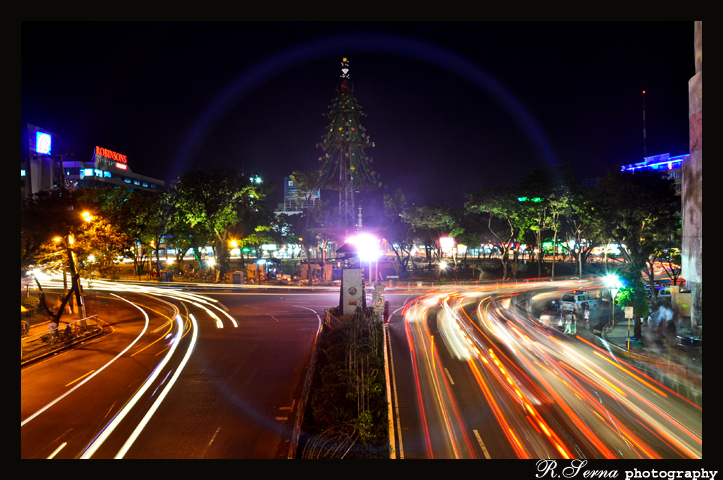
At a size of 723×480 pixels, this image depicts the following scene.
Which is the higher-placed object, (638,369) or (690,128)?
(690,128)

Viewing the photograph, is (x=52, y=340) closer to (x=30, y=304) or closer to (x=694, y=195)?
(x=30, y=304)

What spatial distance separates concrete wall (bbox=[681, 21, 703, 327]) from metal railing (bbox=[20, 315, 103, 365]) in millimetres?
29001

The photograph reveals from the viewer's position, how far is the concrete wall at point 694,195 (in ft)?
62.8

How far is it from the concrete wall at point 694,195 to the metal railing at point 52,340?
29.0 m

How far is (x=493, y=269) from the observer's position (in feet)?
196

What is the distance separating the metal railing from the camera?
1702cm

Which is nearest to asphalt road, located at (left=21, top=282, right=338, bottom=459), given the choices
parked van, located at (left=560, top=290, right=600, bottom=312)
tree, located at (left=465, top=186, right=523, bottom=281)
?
parked van, located at (left=560, top=290, right=600, bottom=312)

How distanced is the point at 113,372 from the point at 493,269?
52.9m

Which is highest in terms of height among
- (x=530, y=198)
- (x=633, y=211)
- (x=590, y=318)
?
(x=530, y=198)

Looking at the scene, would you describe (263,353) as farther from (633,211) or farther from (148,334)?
(633,211)

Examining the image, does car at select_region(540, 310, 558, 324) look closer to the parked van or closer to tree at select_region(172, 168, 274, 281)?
the parked van

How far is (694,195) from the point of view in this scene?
21000mm

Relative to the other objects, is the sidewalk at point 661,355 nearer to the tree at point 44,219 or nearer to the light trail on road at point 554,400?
the light trail on road at point 554,400
